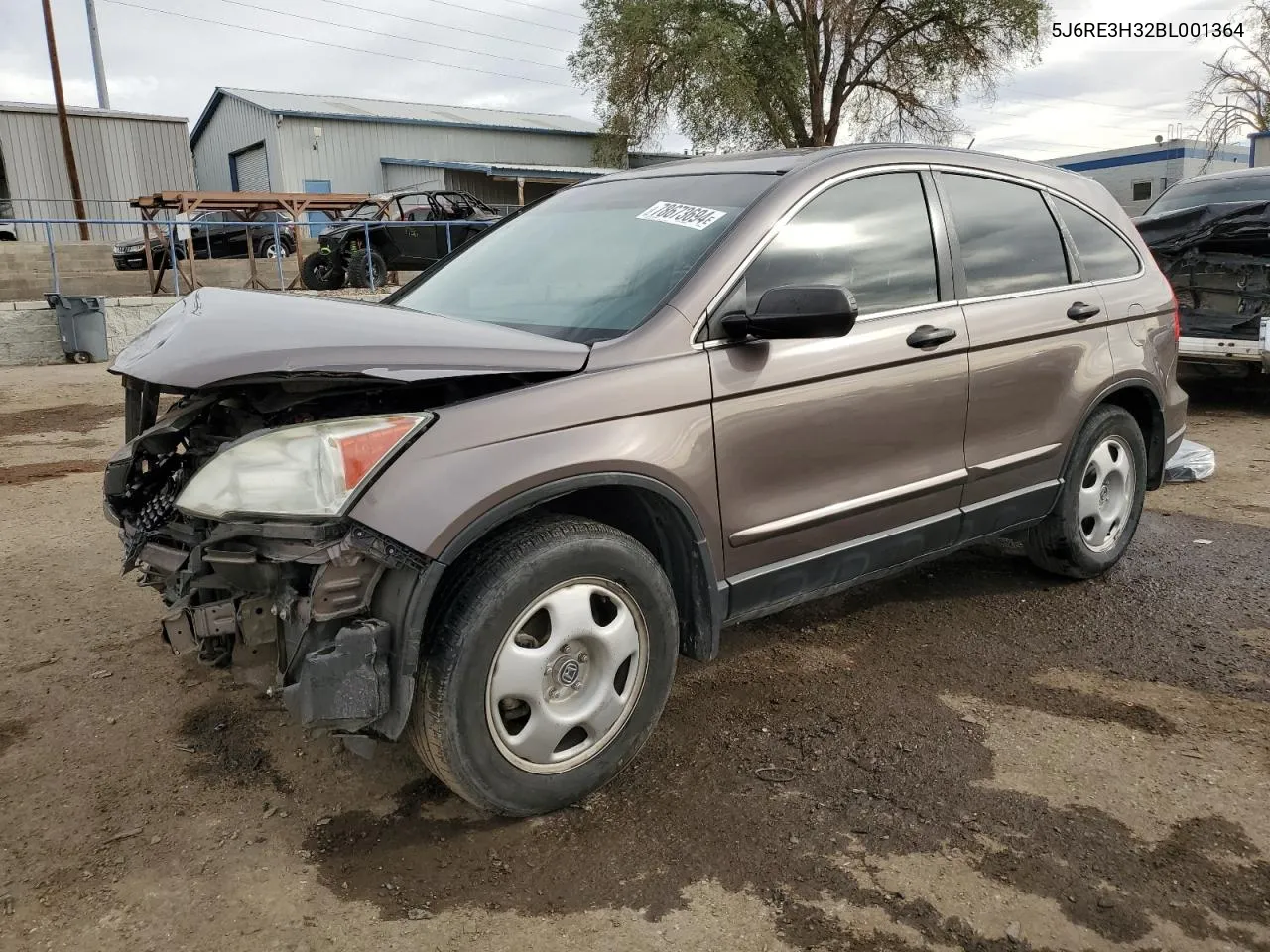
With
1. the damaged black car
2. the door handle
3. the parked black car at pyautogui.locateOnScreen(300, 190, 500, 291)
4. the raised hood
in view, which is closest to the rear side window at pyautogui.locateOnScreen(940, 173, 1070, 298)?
the door handle

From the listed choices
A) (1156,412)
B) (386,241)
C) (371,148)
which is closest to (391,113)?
(371,148)

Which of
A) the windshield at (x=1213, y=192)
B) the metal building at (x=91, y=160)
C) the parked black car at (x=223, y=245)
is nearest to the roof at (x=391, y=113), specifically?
the metal building at (x=91, y=160)

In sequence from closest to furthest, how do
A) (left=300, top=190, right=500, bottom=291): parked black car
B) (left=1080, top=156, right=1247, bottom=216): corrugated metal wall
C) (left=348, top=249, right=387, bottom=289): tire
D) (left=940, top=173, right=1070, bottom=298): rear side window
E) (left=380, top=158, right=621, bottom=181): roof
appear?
(left=940, top=173, right=1070, bottom=298): rear side window → (left=348, top=249, right=387, bottom=289): tire → (left=300, top=190, right=500, bottom=291): parked black car → (left=380, top=158, right=621, bottom=181): roof → (left=1080, top=156, right=1247, bottom=216): corrugated metal wall

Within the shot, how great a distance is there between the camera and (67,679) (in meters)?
3.46

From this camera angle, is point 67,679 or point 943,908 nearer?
point 943,908

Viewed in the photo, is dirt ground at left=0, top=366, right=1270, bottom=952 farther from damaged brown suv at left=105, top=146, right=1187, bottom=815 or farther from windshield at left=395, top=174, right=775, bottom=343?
windshield at left=395, top=174, right=775, bottom=343

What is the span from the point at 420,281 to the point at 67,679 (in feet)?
6.14

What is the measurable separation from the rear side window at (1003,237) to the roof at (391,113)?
30.4 m

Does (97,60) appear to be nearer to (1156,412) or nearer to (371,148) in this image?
(371,148)

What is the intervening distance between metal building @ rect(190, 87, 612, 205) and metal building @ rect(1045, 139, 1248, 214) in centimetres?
1791

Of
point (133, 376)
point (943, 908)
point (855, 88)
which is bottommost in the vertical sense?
point (943, 908)

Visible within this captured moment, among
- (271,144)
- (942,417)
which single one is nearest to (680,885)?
(942,417)

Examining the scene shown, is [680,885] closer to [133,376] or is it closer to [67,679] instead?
[133,376]

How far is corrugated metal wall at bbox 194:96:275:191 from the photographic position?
30859mm
